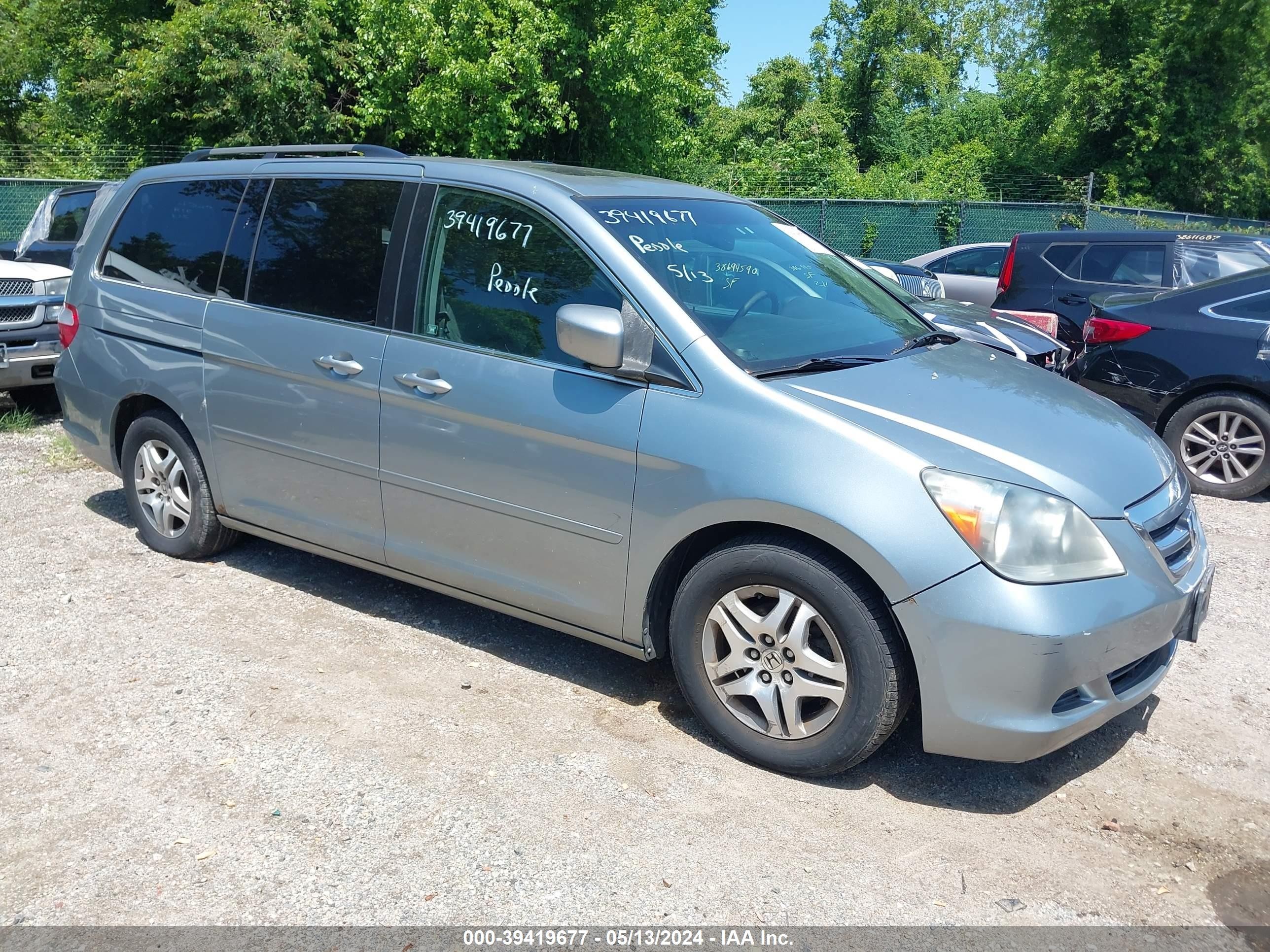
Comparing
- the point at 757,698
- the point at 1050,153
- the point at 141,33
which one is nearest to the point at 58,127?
the point at 141,33

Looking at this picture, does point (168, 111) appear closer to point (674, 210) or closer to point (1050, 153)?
point (674, 210)

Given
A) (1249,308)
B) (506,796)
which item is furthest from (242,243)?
(1249,308)

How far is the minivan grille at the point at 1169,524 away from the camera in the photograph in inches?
137

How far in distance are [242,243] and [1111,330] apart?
588 centimetres

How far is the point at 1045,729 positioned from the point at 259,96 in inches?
861

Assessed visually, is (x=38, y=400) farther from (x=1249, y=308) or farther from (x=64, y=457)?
(x=1249, y=308)

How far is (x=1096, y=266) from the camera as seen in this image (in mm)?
10000

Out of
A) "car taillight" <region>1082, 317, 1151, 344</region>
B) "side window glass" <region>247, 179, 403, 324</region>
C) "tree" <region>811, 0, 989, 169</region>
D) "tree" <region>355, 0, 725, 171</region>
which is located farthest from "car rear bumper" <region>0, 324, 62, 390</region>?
"tree" <region>811, 0, 989, 169</region>

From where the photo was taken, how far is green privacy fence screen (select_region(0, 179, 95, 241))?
16625 millimetres

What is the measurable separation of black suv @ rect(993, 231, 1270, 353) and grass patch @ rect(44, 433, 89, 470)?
7359mm

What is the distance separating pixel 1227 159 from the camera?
101 ft

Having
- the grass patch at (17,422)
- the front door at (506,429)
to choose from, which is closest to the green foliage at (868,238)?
the grass patch at (17,422)

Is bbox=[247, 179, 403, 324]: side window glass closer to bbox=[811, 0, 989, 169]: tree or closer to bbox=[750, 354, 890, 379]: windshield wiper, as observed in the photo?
bbox=[750, 354, 890, 379]: windshield wiper

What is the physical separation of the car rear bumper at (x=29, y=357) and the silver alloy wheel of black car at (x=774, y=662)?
23.3 ft
